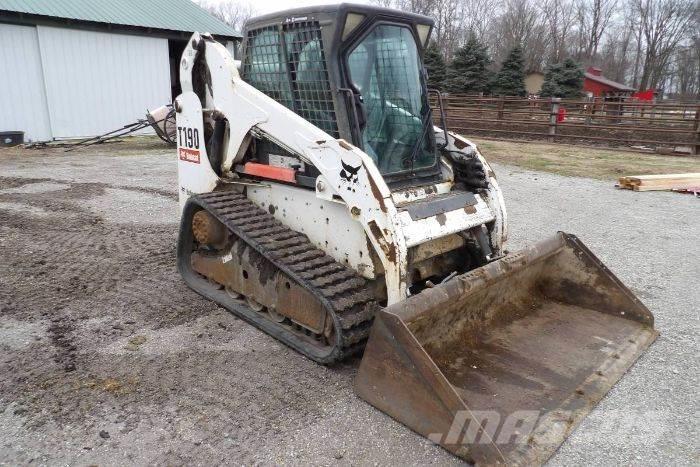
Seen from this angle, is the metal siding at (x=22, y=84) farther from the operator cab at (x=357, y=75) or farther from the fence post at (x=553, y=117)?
the fence post at (x=553, y=117)

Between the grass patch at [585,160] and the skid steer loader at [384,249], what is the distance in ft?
25.6

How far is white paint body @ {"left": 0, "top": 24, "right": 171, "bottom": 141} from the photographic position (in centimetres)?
1422

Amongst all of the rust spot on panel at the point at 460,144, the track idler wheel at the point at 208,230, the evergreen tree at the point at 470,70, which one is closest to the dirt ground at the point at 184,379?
the track idler wheel at the point at 208,230

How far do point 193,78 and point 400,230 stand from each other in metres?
2.41

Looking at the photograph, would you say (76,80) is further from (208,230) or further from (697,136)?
(697,136)

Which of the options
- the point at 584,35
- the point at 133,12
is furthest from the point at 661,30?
the point at 133,12

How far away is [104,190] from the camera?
8.34 metres

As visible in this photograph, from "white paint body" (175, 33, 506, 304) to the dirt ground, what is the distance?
780 millimetres

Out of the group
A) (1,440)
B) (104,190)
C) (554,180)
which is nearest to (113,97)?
(104,190)

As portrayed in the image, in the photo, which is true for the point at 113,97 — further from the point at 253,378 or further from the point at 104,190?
the point at 253,378

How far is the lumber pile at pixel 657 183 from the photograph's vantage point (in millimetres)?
9453

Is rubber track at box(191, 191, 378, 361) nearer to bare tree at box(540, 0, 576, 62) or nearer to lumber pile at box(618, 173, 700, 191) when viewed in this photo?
lumber pile at box(618, 173, 700, 191)

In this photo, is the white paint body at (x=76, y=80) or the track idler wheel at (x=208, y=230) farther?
the white paint body at (x=76, y=80)

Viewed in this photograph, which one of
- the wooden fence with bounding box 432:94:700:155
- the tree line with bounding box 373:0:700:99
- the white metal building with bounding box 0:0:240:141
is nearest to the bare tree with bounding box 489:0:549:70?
the tree line with bounding box 373:0:700:99
